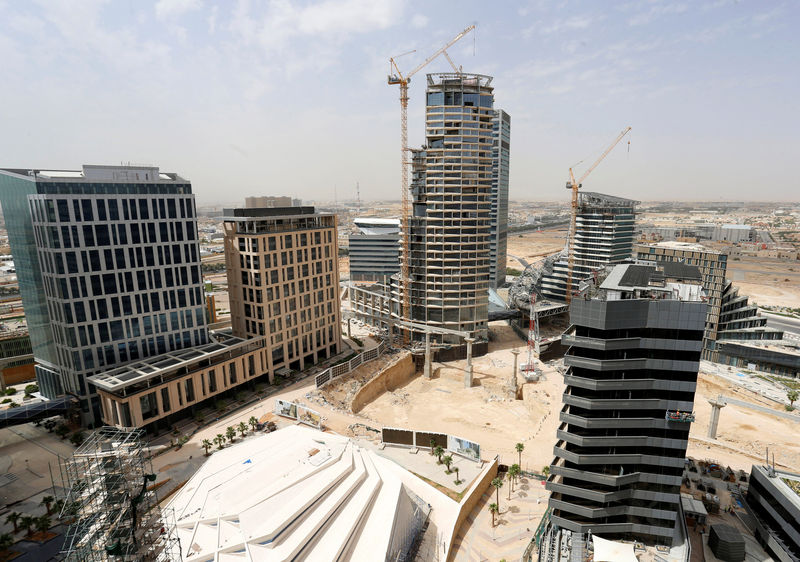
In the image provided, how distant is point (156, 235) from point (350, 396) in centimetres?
5158

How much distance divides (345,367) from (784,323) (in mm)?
156404

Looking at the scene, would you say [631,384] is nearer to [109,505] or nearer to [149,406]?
A: [109,505]

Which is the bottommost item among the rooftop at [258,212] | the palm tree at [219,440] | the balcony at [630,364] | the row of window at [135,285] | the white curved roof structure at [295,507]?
the palm tree at [219,440]

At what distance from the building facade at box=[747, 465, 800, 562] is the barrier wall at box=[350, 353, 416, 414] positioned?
67.6 meters

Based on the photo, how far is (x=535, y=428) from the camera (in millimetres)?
86250

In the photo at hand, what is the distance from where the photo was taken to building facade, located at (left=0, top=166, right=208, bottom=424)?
228ft

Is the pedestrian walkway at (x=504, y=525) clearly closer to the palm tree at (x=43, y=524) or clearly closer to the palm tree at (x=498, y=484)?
the palm tree at (x=498, y=484)

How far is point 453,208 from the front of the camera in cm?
11400

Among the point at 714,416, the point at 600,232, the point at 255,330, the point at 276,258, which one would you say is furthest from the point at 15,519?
the point at 600,232

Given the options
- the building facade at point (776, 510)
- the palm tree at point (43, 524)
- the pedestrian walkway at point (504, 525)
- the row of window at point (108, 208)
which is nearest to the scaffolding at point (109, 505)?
the palm tree at point (43, 524)

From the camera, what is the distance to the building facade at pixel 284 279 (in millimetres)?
91625

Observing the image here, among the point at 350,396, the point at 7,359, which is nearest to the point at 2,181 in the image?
the point at 7,359

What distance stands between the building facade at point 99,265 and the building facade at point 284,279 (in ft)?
34.3

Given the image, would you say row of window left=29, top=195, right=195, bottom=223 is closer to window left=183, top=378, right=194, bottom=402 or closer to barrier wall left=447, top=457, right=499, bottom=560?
window left=183, top=378, right=194, bottom=402
